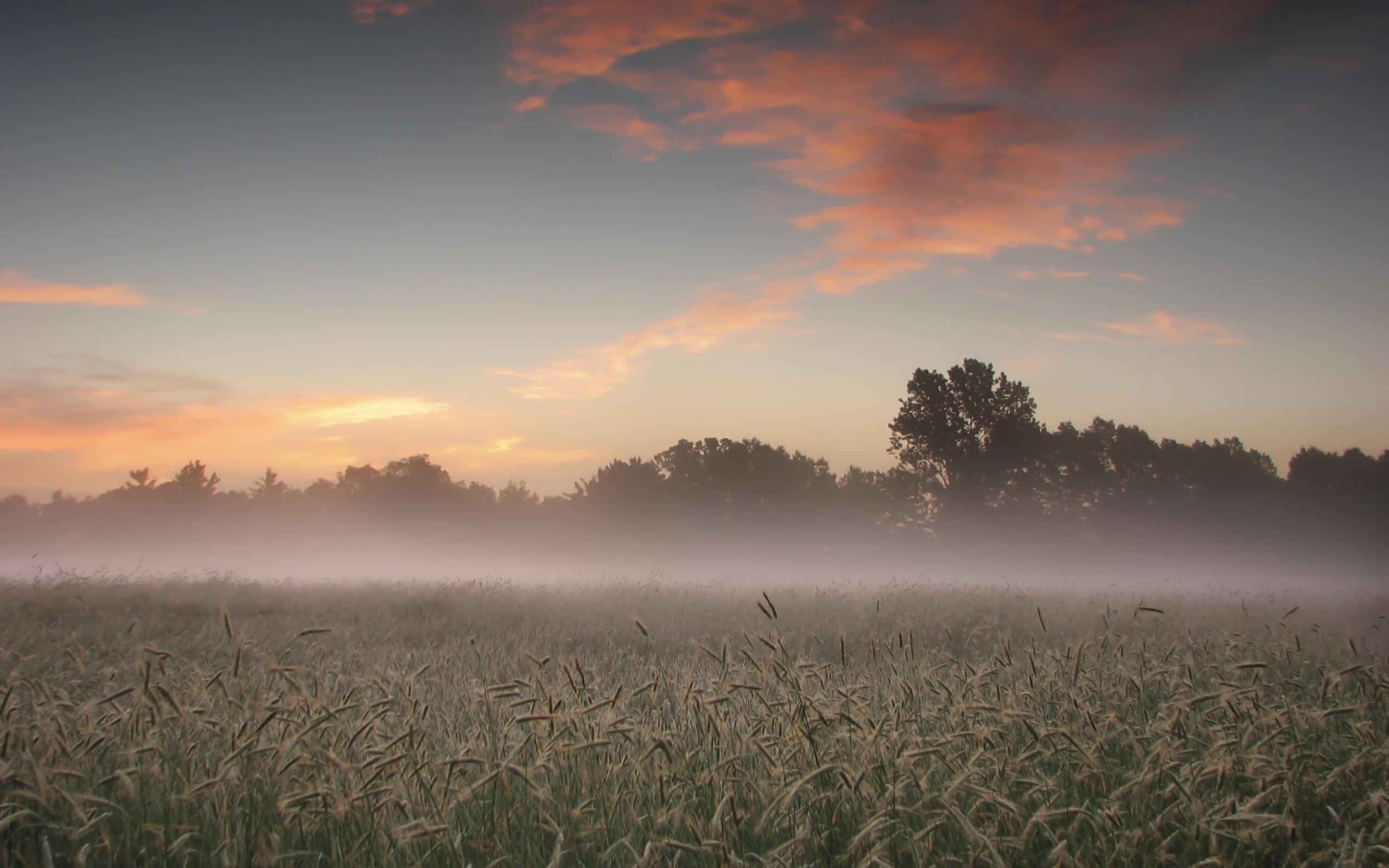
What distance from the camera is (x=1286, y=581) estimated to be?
155 feet

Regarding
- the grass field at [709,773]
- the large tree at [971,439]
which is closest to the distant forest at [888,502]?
the large tree at [971,439]

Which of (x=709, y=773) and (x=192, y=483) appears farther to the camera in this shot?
(x=192, y=483)

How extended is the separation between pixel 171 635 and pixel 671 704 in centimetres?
1016

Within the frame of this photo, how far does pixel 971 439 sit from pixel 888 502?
51.8ft

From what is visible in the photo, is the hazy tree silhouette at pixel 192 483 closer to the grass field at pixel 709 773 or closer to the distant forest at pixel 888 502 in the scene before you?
the distant forest at pixel 888 502

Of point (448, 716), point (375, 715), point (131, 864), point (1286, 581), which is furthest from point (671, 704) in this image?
A: point (1286, 581)

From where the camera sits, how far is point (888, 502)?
224ft

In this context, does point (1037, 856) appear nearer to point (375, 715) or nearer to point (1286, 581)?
point (375, 715)

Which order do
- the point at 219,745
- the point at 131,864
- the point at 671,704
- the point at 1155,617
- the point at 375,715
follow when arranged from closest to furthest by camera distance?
the point at 131,864
the point at 375,715
the point at 219,745
the point at 671,704
the point at 1155,617

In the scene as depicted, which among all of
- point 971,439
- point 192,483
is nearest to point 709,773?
point 971,439

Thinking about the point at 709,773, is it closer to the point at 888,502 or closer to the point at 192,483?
the point at 888,502

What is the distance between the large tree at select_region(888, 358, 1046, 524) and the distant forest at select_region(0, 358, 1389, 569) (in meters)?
0.14

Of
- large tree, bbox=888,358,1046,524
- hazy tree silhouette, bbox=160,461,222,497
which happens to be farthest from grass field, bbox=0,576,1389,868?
hazy tree silhouette, bbox=160,461,222,497

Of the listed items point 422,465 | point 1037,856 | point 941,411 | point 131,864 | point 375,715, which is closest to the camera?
point 131,864
